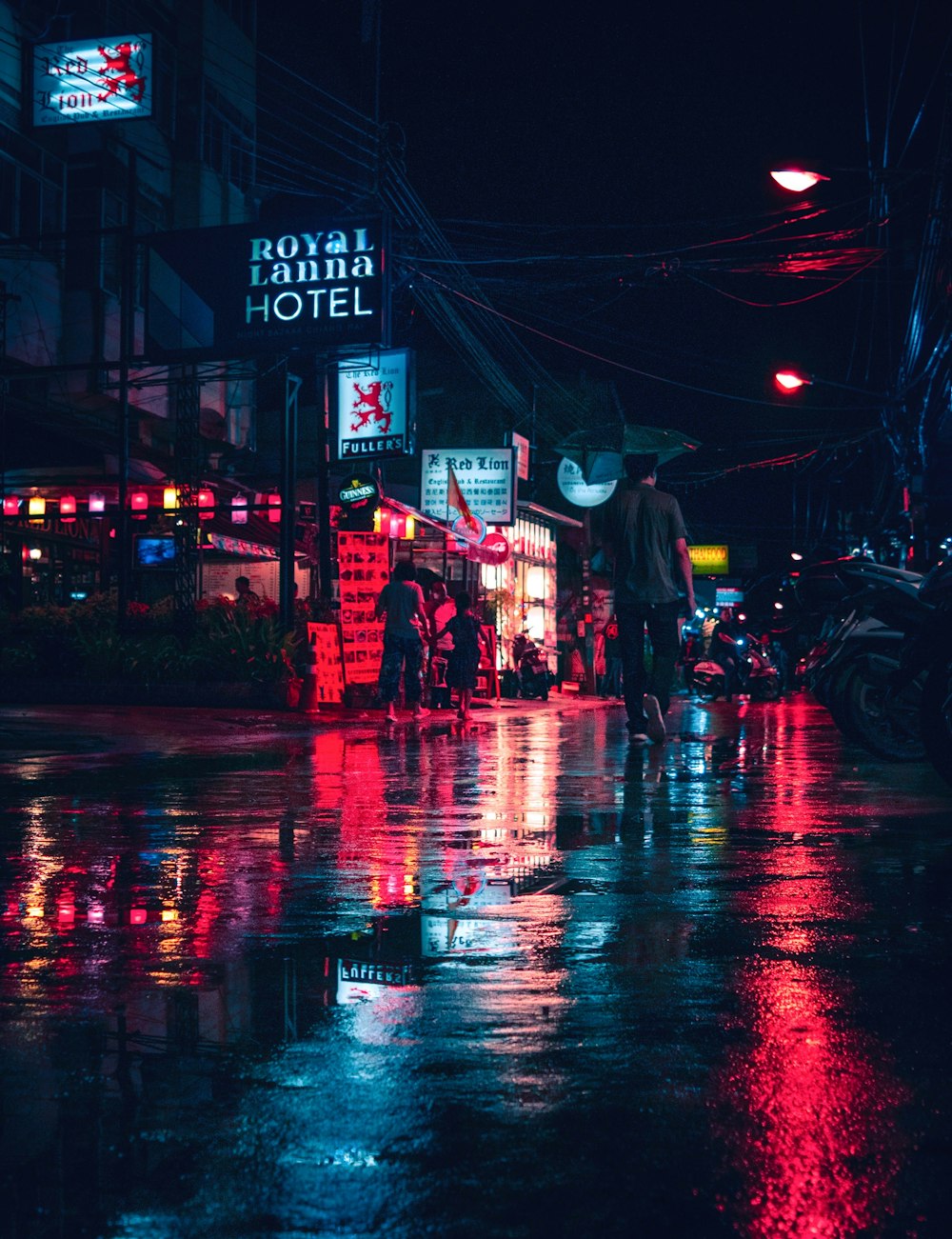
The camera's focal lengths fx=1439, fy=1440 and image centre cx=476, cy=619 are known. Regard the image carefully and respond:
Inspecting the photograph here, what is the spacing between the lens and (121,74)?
2623cm

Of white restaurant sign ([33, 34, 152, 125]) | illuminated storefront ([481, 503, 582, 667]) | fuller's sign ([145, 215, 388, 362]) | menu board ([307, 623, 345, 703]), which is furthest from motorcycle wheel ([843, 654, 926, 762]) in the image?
illuminated storefront ([481, 503, 582, 667])

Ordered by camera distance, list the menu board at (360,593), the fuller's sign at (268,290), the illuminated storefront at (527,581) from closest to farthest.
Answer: the menu board at (360,593) → the fuller's sign at (268,290) → the illuminated storefront at (527,581)

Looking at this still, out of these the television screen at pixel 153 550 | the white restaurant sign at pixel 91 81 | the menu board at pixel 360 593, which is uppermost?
the white restaurant sign at pixel 91 81

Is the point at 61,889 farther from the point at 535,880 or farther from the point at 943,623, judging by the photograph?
the point at 943,623

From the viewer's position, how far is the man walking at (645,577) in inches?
473

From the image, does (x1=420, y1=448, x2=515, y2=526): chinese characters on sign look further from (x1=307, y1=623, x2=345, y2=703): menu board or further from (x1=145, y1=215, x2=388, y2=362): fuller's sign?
(x1=307, y1=623, x2=345, y2=703): menu board

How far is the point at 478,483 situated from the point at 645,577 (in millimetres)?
20584

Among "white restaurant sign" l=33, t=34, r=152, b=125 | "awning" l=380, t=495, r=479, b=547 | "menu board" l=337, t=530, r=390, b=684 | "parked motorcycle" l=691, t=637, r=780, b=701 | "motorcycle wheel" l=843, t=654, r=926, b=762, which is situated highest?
"white restaurant sign" l=33, t=34, r=152, b=125

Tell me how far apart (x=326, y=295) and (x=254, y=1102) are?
22509 millimetres

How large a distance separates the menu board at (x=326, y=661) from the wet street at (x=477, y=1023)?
12.5 m

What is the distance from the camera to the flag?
98.1 feet

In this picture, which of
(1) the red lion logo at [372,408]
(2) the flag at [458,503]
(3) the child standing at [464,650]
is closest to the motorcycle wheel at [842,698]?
(3) the child standing at [464,650]

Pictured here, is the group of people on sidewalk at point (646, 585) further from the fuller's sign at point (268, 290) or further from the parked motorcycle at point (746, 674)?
the parked motorcycle at point (746, 674)

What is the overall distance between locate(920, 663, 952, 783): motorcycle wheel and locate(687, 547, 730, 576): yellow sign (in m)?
64.7
